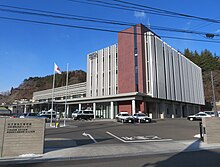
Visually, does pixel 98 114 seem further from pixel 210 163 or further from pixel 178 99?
pixel 210 163

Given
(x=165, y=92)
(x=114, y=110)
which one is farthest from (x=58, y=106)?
(x=165, y=92)

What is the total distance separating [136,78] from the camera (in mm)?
43031

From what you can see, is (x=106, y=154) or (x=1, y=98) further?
(x=1, y=98)

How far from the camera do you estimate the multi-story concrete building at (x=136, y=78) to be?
42094 millimetres

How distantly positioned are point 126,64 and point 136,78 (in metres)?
4.57

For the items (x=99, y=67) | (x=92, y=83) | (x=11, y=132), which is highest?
(x=99, y=67)

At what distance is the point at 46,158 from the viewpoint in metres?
8.24

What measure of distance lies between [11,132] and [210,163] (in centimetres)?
834

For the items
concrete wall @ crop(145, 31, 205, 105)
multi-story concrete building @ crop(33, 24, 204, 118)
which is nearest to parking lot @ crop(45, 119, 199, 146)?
multi-story concrete building @ crop(33, 24, 204, 118)

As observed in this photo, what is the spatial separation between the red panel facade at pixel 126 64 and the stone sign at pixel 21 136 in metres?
35.0

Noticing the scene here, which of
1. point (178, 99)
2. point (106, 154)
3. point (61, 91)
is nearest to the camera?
point (106, 154)

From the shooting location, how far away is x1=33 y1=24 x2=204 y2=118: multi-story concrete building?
138 ft

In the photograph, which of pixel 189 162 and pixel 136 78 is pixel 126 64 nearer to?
pixel 136 78

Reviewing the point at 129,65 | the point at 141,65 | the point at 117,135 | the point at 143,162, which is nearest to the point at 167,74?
the point at 141,65
